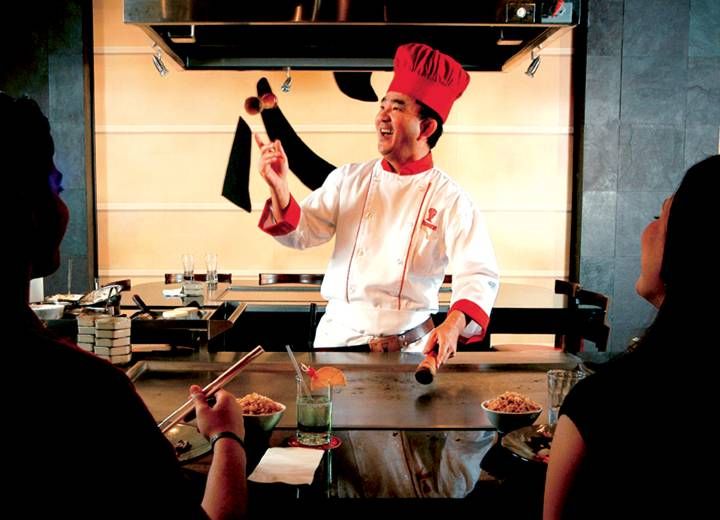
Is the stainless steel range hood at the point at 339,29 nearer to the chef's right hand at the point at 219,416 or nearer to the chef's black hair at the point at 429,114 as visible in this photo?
the chef's black hair at the point at 429,114

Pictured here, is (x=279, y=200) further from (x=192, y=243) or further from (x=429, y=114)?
(x=192, y=243)

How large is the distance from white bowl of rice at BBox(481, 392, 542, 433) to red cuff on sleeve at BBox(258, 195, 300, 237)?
1.10 meters

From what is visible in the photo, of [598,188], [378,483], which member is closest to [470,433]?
[378,483]

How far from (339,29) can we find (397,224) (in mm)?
966

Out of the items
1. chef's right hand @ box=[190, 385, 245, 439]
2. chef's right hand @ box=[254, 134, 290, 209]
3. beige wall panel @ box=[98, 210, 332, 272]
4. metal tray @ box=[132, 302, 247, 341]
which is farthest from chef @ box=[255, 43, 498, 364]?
beige wall panel @ box=[98, 210, 332, 272]

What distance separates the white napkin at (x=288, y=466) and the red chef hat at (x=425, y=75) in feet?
4.84

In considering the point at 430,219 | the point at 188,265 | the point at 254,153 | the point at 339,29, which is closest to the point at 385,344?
the point at 430,219

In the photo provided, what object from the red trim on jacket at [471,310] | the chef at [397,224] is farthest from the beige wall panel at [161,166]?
the red trim on jacket at [471,310]

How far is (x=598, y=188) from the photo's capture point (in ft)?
15.5

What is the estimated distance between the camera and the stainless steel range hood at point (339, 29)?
2221mm

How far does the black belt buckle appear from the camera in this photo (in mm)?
2303

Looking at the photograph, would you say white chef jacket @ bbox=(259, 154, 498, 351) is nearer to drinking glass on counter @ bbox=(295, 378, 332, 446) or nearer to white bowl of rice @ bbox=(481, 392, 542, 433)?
white bowl of rice @ bbox=(481, 392, 542, 433)

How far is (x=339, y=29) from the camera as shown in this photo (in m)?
2.87

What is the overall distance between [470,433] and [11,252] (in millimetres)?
1031
